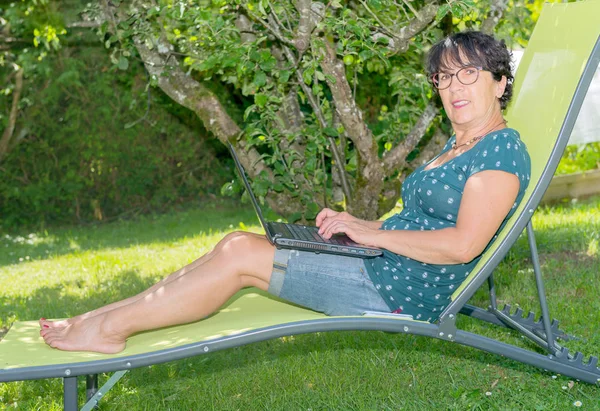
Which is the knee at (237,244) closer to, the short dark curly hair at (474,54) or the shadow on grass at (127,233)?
the short dark curly hair at (474,54)

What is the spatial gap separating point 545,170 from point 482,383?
3.44ft

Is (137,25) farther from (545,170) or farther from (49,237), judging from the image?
(49,237)

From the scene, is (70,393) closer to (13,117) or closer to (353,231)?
(353,231)

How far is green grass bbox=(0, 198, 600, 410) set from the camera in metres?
3.24

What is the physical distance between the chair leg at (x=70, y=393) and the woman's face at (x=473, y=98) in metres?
1.62

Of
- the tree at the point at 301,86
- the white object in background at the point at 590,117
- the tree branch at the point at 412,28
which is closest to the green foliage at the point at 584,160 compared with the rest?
the white object in background at the point at 590,117

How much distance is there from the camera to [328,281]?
9.53ft

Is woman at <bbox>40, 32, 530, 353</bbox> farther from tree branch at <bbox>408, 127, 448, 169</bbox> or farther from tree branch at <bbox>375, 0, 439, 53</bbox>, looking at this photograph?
tree branch at <bbox>408, 127, 448, 169</bbox>

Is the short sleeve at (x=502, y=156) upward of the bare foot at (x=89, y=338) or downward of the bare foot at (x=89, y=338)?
upward

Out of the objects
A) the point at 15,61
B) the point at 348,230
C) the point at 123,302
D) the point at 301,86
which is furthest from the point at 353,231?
the point at 15,61

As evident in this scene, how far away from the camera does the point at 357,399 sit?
3244mm

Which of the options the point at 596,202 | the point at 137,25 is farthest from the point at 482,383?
the point at 596,202

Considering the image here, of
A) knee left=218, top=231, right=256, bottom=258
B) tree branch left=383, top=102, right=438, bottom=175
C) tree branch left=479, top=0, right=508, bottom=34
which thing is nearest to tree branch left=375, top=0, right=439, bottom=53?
tree branch left=383, top=102, right=438, bottom=175

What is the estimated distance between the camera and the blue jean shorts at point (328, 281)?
2906 mm
